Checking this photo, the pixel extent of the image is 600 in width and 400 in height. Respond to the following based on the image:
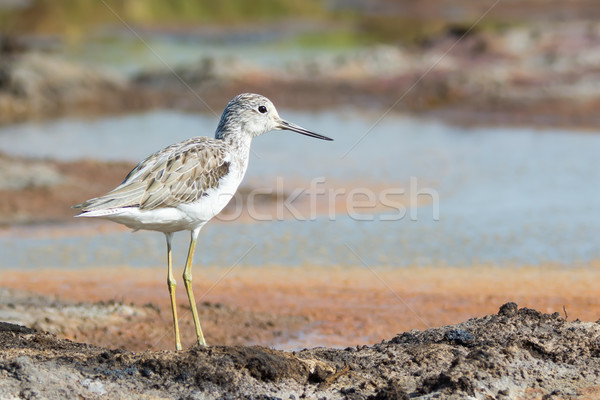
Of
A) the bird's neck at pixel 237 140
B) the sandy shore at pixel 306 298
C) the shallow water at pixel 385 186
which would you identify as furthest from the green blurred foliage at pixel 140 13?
the bird's neck at pixel 237 140

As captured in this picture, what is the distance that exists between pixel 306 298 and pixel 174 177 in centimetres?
289

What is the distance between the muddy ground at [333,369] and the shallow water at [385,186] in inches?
175

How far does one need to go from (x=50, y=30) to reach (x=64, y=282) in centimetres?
3050

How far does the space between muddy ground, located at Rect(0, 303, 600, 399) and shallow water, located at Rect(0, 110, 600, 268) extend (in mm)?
4438

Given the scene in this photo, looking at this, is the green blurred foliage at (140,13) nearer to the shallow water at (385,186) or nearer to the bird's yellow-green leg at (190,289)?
the shallow water at (385,186)

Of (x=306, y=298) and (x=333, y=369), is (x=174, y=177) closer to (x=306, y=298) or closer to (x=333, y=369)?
(x=333, y=369)

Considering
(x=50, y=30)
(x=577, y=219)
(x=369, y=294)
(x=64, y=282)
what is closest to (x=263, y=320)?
(x=369, y=294)

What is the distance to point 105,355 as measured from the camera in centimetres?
650

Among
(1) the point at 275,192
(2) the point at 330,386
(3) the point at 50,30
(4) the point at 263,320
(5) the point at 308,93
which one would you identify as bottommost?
(2) the point at 330,386

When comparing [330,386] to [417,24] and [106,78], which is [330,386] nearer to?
[106,78]

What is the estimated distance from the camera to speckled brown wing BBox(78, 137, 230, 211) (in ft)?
24.5

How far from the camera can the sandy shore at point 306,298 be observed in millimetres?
8797

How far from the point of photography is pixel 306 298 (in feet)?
33.1

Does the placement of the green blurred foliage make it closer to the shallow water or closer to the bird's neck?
the shallow water
